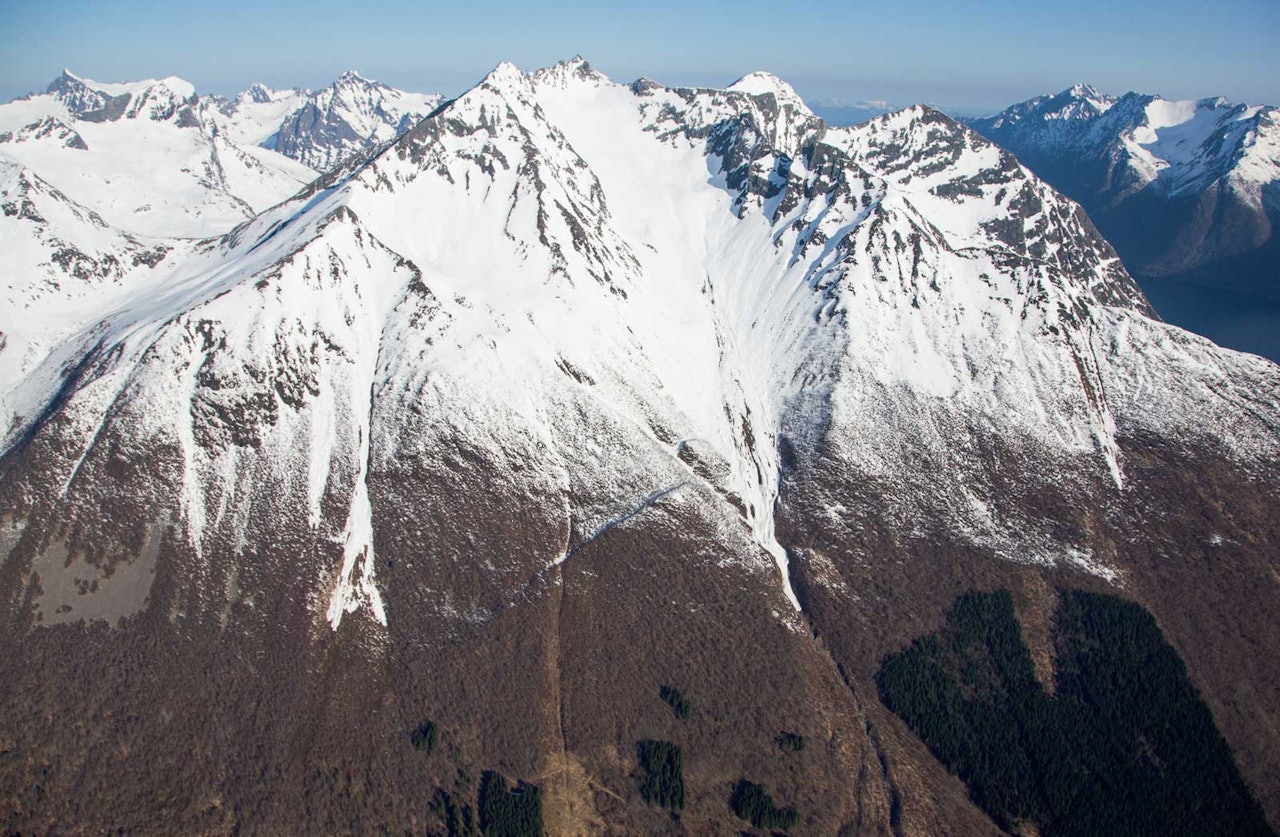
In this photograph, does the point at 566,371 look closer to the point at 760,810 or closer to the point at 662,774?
the point at 662,774

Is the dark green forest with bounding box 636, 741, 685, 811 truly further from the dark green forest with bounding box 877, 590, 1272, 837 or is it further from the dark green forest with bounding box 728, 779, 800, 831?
the dark green forest with bounding box 877, 590, 1272, 837

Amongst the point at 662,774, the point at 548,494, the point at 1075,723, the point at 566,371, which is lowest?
the point at 1075,723

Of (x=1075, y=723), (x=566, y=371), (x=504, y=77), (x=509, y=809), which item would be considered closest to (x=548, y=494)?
(x=566, y=371)

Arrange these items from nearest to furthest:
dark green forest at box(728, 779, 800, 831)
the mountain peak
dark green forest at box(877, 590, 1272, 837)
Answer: dark green forest at box(728, 779, 800, 831) → dark green forest at box(877, 590, 1272, 837) → the mountain peak

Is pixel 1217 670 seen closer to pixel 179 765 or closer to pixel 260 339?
pixel 179 765

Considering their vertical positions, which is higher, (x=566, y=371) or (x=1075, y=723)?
(x=566, y=371)

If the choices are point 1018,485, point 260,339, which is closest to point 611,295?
point 260,339

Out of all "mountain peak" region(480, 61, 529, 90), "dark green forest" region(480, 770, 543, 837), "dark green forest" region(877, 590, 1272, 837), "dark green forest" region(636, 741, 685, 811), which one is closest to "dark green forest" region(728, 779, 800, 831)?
"dark green forest" region(636, 741, 685, 811)
